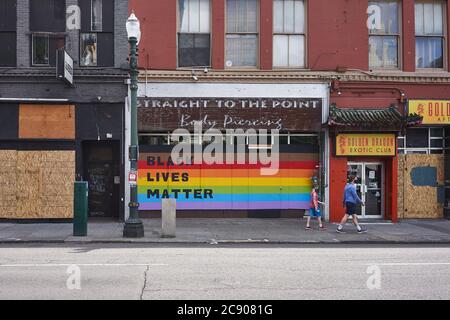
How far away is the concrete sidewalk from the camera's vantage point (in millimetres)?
14797

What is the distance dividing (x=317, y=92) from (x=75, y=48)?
8.66 meters

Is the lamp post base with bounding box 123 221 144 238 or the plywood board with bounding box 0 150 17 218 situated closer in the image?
the lamp post base with bounding box 123 221 144 238

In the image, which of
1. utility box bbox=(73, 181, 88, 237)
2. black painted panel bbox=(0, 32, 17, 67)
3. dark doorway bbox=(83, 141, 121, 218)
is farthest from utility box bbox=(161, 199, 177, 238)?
black painted panel bbox=(0, 32, 17, 67)

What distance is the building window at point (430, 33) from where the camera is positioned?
20328 millimetres

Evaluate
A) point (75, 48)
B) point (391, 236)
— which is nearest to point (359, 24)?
point (391, 236)

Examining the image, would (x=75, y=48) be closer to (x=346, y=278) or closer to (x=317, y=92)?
(x=317, y=92)

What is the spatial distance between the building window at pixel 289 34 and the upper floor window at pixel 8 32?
9.19m

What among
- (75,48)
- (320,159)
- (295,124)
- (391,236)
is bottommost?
(391,236)

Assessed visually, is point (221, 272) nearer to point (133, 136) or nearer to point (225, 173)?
point (133, 136)

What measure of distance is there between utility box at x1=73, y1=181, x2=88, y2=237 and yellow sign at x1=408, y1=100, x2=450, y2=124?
1197 cm

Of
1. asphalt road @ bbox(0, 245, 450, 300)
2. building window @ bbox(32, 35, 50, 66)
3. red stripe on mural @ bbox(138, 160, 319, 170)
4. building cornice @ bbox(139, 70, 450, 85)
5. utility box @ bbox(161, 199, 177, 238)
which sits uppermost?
building window @ bbox(32, 35, 50, 66)

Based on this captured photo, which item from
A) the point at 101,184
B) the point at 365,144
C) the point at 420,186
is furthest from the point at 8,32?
the point at 420,186

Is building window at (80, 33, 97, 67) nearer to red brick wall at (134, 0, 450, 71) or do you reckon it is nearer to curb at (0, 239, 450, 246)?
red brick wall at (134, 0, 450, 71)

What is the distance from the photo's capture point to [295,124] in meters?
19.5
